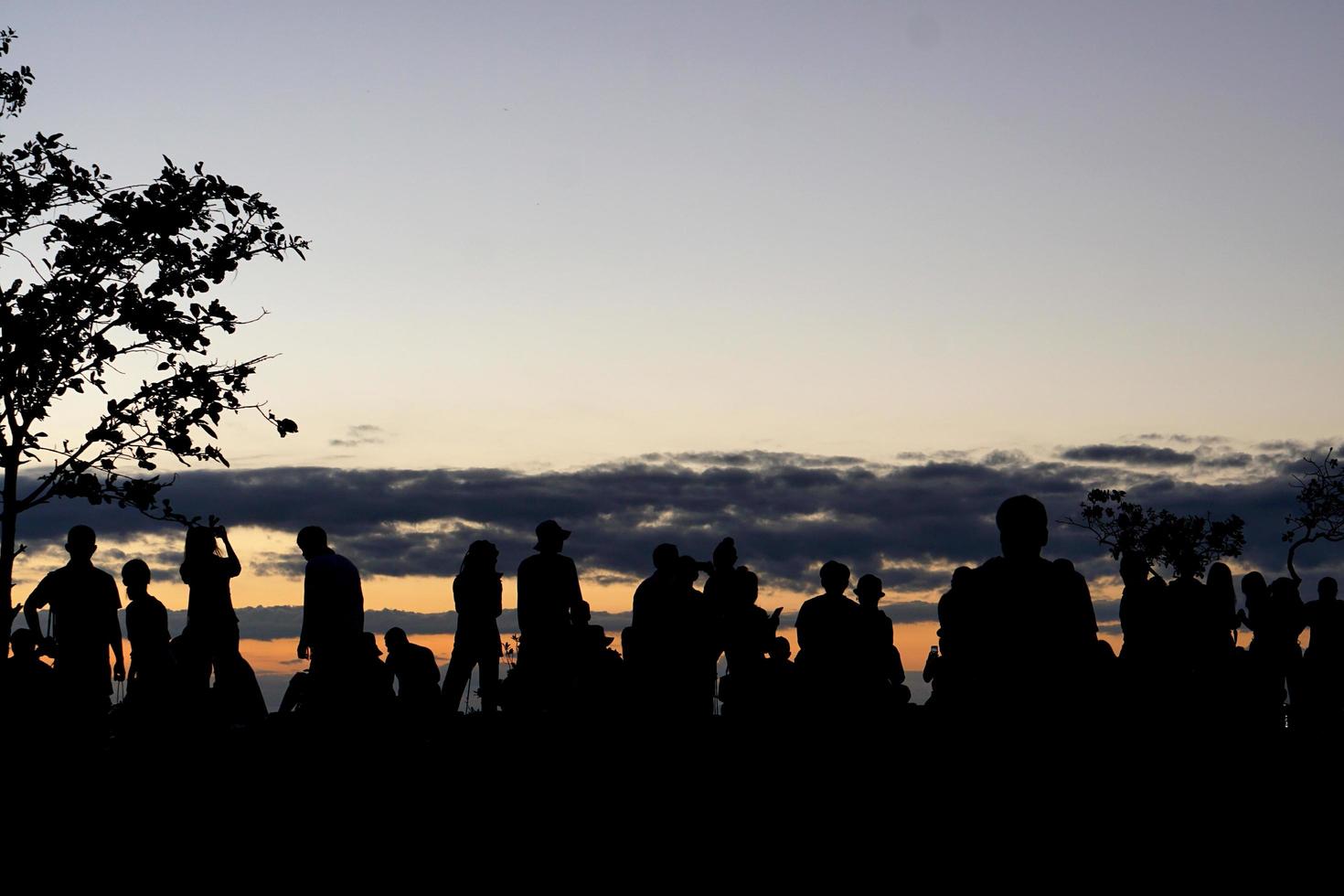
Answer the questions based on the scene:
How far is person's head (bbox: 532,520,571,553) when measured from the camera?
1384 centimetres

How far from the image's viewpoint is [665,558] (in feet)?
42.9

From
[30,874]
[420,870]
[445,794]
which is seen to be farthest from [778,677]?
[30,874]

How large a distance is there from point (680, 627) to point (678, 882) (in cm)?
594

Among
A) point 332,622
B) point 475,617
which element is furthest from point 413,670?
point 332,622

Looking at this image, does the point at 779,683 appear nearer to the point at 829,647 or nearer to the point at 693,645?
the point at 693,645

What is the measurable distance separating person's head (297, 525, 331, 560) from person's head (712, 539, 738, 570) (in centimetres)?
357

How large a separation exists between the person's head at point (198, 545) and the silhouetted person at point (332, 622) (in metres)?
1.31

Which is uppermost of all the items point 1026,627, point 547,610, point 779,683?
point 1026,627

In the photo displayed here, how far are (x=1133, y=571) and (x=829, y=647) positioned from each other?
371 cm

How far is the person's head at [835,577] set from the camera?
1209cm

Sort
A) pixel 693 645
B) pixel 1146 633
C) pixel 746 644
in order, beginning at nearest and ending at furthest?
pixel 693 645
pixel 746 644
pixel 1146 633

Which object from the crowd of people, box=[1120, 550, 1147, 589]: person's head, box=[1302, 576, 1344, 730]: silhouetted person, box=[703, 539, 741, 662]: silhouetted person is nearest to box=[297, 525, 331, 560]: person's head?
the crowd of people

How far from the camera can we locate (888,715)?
1263 centimetres

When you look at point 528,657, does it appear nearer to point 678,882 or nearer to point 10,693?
point 10,693
